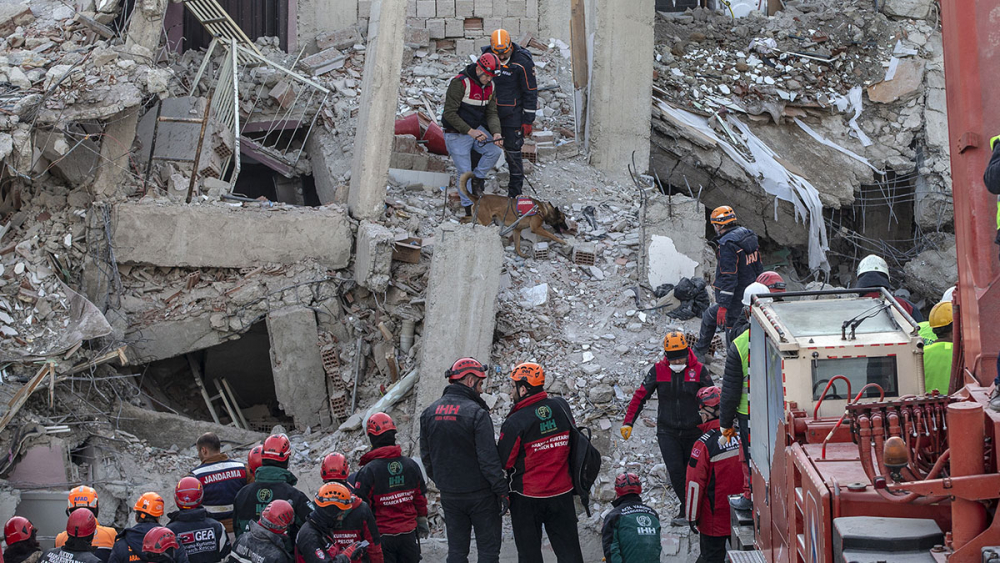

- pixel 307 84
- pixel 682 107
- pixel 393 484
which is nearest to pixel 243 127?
→ pixel 307 84

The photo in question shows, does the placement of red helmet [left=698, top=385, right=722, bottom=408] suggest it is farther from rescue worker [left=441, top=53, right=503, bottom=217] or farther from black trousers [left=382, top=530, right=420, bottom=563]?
rescue worker [left=441, top=53, right=503, bottom=217]

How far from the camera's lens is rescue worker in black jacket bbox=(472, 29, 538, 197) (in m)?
9.92

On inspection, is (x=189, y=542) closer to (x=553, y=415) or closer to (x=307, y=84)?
(x=553, y=415)

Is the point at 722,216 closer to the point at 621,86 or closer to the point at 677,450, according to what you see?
the point at 677,450

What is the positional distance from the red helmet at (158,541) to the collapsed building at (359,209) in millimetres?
2565

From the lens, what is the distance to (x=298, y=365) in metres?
9.54

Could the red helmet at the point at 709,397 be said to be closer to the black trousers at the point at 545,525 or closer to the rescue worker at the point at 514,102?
the black trousers at the point at 545,525

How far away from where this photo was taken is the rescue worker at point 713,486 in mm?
6410

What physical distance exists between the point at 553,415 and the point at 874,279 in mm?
2511

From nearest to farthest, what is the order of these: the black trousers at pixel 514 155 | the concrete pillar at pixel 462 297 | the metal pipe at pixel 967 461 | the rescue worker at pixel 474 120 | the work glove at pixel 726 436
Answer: the metal pipe at pixel 967 461 → the work glove at pixel 726 436 → the concrete pillar at pixel 462 297 → the rescue worker at pixel 474 120 → the black trousers at pixel 514 155

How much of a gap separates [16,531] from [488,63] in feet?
19.0

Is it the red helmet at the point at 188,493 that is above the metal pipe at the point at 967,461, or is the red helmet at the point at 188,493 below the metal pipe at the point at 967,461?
below

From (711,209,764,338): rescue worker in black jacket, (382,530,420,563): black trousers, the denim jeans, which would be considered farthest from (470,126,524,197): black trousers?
(382,530,420,563): black trousers

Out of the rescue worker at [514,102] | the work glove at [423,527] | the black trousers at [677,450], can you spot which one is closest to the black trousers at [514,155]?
the rescue worker at [514,102]
